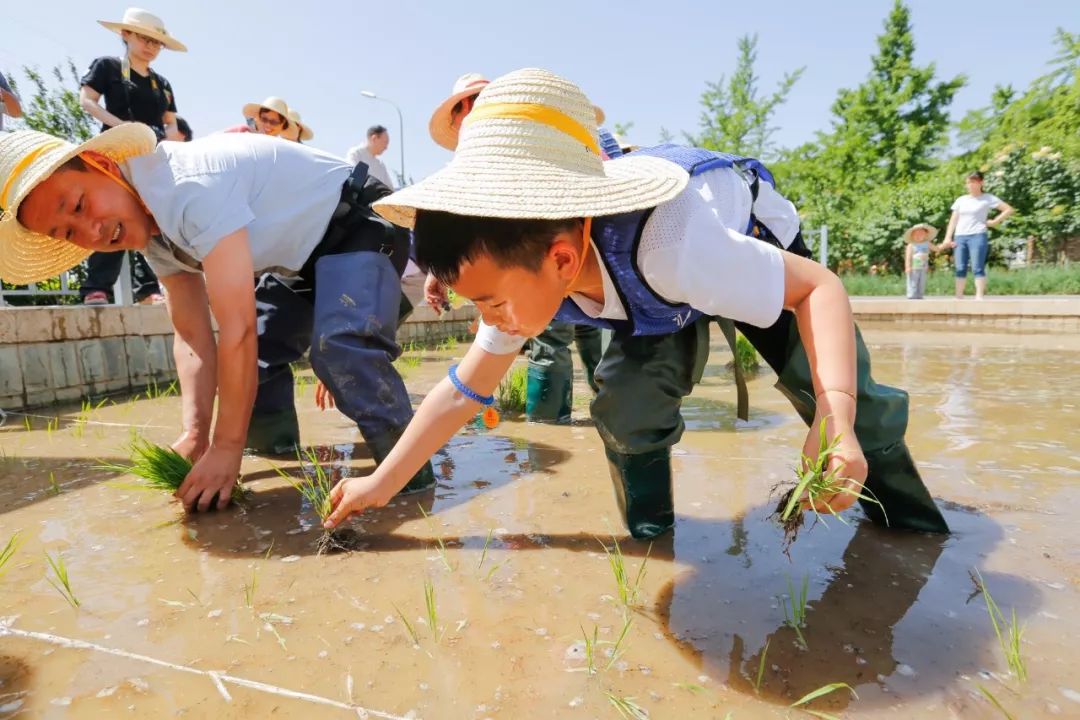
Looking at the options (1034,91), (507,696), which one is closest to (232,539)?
(507,696)

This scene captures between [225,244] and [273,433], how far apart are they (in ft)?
3.66

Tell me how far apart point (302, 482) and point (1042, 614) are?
208cm

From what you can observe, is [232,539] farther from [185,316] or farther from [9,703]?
[185,316]

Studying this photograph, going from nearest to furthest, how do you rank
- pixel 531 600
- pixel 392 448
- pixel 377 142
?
1. pixel 531 600
2. pixel 392 448
3. pixel 377 142

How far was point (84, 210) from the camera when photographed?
184cm

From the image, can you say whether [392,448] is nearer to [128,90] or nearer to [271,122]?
[128,90]

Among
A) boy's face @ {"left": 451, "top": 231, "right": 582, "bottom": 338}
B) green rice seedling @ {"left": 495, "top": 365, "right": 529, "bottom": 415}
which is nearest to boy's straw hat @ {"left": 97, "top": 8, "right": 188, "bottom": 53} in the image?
green rice seedling @ {"left": 495, "top": 365, "right": 529, "bottom": 415}

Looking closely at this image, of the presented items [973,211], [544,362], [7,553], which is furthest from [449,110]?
[973,211]

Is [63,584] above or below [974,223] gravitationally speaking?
below

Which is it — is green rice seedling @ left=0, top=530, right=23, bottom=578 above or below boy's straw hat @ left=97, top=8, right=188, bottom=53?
below

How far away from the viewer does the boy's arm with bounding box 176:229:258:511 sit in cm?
190

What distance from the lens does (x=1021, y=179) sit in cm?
1755

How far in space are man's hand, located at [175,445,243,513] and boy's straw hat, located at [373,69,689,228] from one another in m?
1.12

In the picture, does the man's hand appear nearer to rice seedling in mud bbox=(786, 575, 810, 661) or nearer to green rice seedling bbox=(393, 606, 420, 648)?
green rice seedling bbox=(393, 606, 420, 648)
